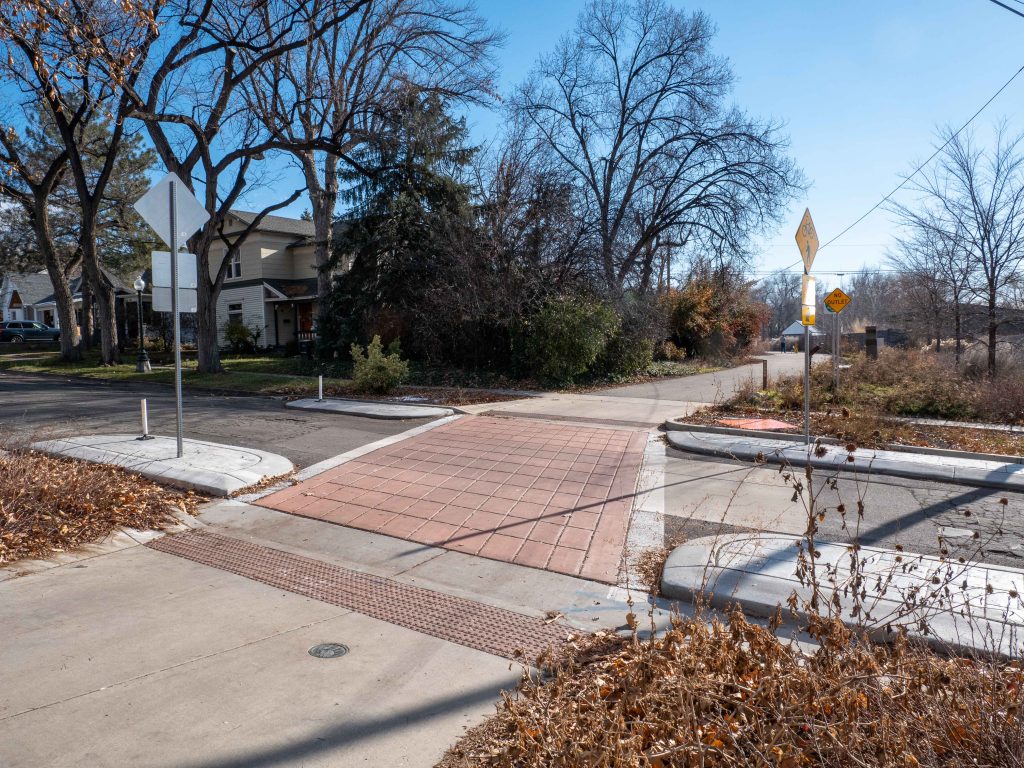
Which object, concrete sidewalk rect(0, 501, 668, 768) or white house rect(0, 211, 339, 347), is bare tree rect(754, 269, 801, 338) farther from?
concrete sidewalk rect(0, 501, 668, 768)

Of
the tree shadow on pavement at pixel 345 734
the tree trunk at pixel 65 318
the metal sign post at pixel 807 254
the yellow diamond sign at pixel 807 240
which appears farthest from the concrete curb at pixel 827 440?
the tree trunk at pixel 65 318

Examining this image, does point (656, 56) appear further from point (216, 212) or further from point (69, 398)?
point (69, 398)

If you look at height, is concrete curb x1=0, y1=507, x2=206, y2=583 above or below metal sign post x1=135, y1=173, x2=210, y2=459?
below

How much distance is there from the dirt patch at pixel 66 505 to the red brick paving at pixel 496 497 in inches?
43.3

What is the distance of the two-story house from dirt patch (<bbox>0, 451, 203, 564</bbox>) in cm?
2867

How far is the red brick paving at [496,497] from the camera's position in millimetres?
5977

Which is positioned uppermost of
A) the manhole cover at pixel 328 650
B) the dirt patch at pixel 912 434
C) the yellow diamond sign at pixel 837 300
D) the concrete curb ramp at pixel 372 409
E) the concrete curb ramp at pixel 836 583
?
the yellow diamond sign at pixel 837 300

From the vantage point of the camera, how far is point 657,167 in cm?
2980

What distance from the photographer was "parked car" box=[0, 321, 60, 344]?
46.9 m

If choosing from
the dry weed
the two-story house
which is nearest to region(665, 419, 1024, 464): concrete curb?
the dry weed

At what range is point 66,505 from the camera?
6.13 metres

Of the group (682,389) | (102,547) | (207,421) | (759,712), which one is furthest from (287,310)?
(759,712)

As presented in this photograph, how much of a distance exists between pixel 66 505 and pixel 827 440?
387 inches

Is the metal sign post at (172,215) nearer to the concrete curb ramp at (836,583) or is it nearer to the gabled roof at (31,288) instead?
the concrete curb ramp at (836,583)
